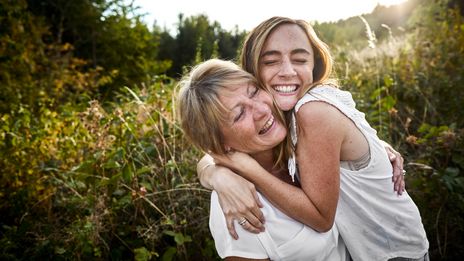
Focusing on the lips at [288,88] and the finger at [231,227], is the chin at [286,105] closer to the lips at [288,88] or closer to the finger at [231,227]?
the lips at [288,88]

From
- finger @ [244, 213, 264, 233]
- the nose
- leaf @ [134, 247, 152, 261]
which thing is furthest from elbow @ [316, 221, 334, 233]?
leaf @ [134, 247, 152, 261]

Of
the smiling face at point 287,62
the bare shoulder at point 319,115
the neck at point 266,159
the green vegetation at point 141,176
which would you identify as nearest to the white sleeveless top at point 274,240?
the neck at point 266,159

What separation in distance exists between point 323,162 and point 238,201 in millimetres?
397

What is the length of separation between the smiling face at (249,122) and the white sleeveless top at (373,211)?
110 mm

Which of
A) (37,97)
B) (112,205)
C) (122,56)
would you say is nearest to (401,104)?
(112,205)

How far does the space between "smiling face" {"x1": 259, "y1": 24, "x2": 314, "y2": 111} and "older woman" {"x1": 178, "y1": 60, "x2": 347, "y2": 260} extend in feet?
0.26

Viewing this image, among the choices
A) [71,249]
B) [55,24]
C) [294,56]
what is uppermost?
[55,24]

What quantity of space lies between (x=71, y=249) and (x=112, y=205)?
1.24 ft

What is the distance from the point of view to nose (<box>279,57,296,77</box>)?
6.06 ft

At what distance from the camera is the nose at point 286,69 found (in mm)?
1848

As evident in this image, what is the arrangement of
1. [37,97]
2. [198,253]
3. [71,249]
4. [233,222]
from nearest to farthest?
1. [233,222]
2. [71,249]
3. [198,253]
4. [37,97]

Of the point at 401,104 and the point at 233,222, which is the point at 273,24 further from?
the point at 401,104

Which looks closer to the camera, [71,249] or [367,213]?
[367,213]

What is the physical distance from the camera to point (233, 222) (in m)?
1.59
